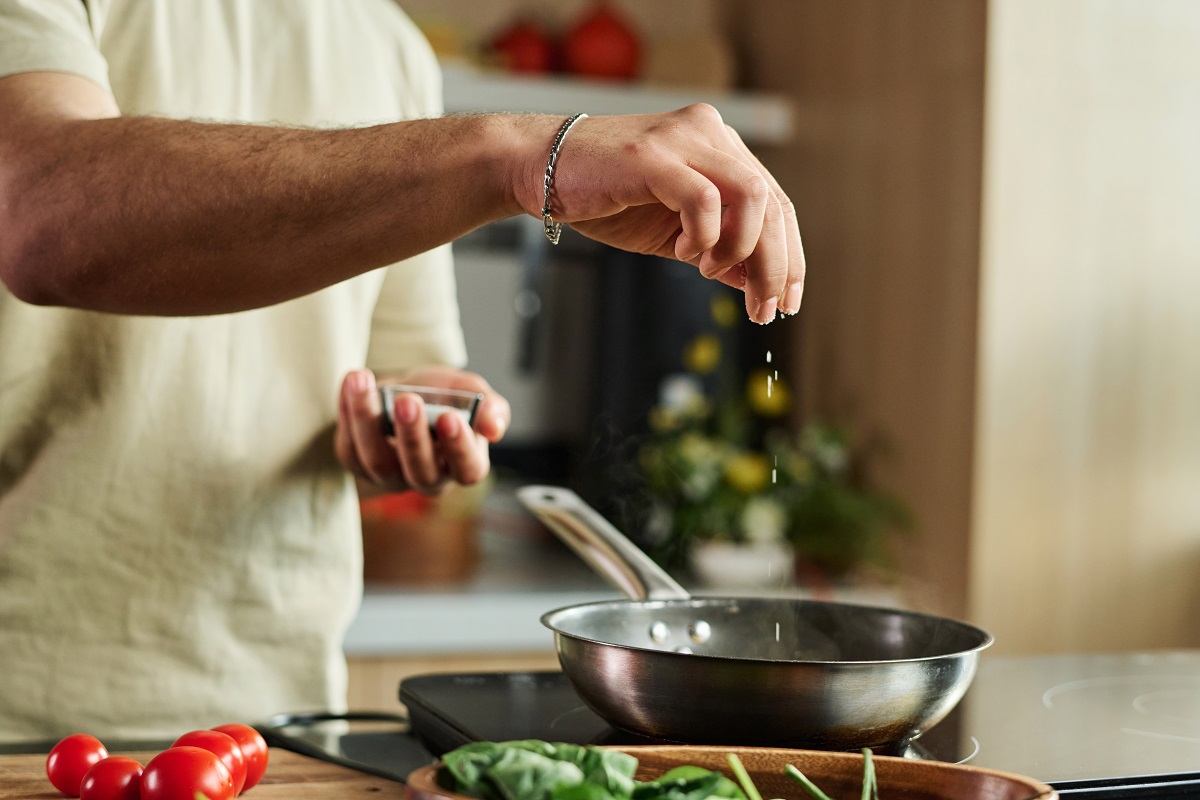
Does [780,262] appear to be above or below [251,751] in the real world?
above

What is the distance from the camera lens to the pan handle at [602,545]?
2.90ft

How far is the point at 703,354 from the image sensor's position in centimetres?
251

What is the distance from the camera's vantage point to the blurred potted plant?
2227mm

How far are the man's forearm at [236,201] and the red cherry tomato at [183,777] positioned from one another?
274mm

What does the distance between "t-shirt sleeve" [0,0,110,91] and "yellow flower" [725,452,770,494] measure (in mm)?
1599

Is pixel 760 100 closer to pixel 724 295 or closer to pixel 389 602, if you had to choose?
pixel 724 295

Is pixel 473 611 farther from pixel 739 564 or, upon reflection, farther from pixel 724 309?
pixel 724 309

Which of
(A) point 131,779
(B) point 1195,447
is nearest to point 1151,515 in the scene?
(B) point 1195,447

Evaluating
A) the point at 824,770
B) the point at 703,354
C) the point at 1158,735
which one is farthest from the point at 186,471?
the point at 703,354

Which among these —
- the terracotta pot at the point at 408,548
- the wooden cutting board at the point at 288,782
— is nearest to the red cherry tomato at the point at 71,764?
the wooden cutting board at the point at 288,782

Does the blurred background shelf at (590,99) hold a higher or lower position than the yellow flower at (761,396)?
higher

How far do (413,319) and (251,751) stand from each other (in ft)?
2.04

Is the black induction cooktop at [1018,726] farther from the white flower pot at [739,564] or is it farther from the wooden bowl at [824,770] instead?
the white flower pot at [739,564]

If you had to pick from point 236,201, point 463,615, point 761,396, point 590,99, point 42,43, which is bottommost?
point 463,615
